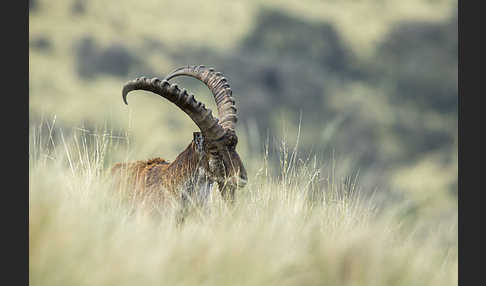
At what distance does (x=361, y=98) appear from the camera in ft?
319

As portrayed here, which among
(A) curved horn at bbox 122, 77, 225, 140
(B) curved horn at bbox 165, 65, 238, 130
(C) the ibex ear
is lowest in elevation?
(C) the ibex ear

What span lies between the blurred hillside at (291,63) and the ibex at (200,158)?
54.8 metres

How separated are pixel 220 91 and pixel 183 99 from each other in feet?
4.27

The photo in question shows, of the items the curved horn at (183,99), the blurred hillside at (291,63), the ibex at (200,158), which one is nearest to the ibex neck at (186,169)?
the ibex at (200,158)

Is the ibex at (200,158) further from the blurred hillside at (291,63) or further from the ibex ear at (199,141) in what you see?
the blurred hillside at (291,63)

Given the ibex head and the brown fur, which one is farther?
the brown fur

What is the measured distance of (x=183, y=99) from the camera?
28.9ft

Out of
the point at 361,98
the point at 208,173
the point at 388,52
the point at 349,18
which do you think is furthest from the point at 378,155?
the point at 208,173

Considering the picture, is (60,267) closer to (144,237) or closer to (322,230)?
(144,237)

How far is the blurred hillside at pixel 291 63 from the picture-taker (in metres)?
76.8

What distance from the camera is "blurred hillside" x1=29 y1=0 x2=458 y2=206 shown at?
252 feet

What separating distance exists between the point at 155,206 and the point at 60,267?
3639 millimetres

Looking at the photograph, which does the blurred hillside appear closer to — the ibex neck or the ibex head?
the ibex neck

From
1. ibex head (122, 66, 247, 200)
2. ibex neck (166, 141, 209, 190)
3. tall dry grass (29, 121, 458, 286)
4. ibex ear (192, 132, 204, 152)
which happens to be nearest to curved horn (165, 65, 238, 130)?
ibex head (122, 66, 247, 200)
